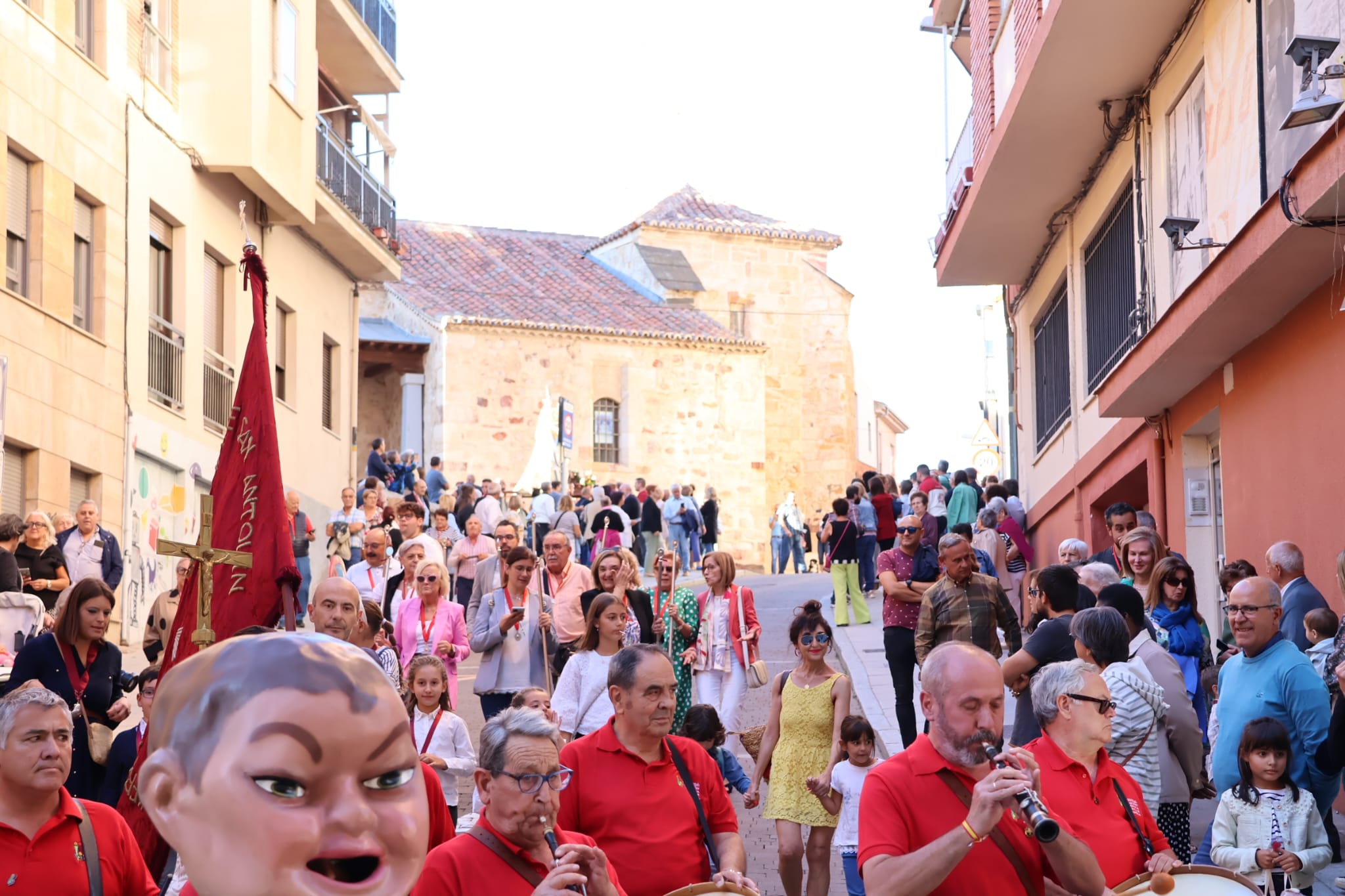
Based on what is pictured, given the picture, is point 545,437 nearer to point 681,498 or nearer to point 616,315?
point 616,315

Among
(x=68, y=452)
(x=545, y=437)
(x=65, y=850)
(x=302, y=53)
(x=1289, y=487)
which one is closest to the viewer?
A: (x=65, y=850)

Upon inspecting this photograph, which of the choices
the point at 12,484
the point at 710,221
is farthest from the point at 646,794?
the point at 710,221

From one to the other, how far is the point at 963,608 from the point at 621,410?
39307mm

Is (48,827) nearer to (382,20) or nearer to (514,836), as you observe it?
(514,836)

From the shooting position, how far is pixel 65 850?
539 cm

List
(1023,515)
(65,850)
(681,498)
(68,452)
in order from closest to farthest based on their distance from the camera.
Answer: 1. (65,850)
2. (68,452)
3. (1023,515)
4. (681,498)

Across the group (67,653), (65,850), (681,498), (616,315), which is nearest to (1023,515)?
(681,498)

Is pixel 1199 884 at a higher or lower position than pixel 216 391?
lower

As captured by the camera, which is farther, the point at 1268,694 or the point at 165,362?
the point at 165,362

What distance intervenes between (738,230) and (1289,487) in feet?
152

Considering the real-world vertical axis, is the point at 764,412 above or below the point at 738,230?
below

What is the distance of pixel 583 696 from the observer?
962 cm

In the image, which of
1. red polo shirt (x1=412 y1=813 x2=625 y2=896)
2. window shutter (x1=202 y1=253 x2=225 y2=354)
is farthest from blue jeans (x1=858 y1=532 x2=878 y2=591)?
red polo shirt (x1=412 y1=813 x2=625 y2=896)

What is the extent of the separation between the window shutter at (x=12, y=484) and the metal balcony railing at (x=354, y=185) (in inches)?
389
